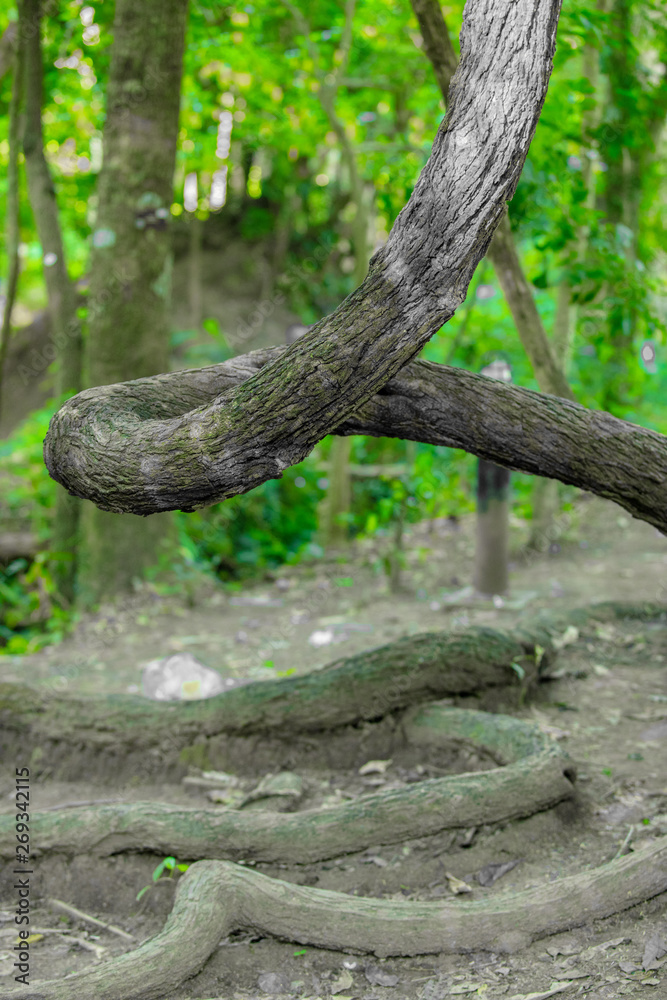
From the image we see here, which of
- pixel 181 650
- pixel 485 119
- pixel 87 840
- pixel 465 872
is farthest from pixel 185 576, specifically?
pixel 485 119

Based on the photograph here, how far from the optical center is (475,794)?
2.85 metres

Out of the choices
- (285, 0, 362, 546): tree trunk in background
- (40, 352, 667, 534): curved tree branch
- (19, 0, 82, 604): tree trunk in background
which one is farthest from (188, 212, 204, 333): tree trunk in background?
(40, 352, 667, 534): curved tree branch

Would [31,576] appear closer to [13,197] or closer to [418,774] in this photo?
[13,197]

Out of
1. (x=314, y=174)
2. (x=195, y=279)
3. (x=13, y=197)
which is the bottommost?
(x=195, y=279)

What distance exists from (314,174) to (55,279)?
615 centimetres

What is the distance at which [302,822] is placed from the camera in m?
2.80

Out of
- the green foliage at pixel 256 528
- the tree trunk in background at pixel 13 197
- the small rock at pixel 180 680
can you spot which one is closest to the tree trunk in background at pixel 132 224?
the green foliage at pixel 256 528

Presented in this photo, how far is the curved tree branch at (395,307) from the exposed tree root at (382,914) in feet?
3.97

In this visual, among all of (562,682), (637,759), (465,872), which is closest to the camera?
(465,872)

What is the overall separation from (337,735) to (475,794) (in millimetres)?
826

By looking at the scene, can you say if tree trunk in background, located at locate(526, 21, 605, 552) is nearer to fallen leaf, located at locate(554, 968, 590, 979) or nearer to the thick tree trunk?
the thick tree trunk

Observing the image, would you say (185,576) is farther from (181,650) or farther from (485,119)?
(485,119)

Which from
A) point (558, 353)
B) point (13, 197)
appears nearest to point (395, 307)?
point (558, 353)

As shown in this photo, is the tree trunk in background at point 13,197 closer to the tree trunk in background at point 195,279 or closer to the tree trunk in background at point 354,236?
the tree trunk in background at point 354,236
